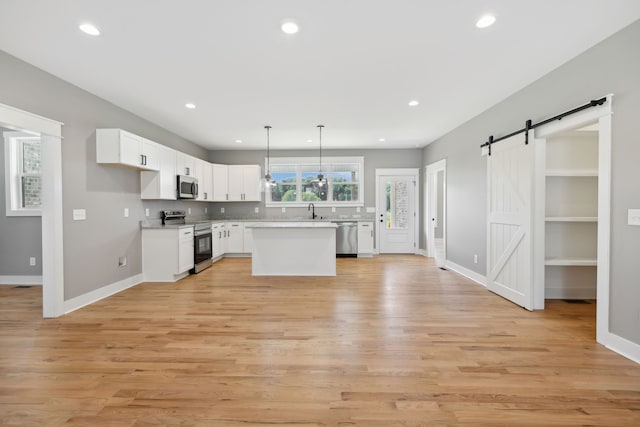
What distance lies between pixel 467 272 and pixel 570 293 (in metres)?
1.49

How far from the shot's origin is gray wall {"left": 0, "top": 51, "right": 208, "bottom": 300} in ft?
10.4

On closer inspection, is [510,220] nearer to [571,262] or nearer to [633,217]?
[571,262]

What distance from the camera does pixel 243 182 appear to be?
762cm

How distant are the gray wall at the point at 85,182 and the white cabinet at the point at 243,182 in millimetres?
2815

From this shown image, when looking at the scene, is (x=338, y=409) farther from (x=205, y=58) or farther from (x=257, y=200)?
(x=257, y=200)

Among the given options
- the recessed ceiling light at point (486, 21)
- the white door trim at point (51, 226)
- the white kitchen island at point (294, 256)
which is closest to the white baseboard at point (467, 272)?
the white kitchen island at point (294, 256)

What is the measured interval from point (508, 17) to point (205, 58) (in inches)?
107

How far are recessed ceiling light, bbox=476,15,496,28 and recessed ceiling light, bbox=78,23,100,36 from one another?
124 inches

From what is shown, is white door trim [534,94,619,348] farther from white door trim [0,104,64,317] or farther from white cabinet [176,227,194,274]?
white door trim [0,104,64,317]

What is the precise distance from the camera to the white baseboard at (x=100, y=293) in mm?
3605

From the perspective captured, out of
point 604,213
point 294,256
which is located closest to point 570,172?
point 604,213

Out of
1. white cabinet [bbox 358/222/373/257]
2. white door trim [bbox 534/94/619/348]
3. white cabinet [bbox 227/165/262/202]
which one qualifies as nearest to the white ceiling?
white door trim [bbox 534/94/619/348]

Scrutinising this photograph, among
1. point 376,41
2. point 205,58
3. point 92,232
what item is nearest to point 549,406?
point 376,41

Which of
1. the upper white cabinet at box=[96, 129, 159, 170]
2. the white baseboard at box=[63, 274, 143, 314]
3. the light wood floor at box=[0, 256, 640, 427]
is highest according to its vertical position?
the upper white cabinet at box=[96, 129, 159, 170]
